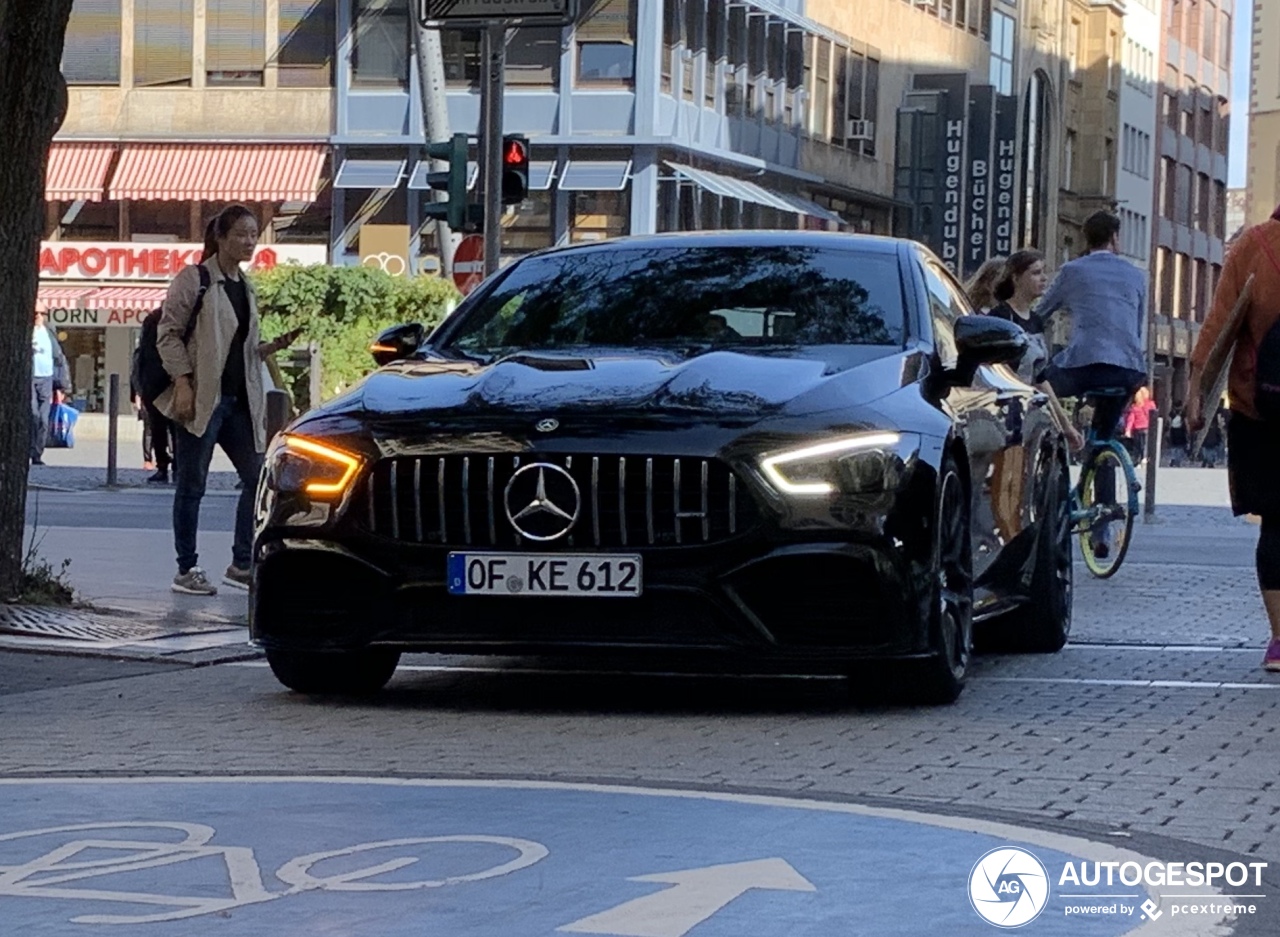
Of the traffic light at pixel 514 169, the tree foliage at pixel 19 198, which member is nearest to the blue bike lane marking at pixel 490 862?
the tree foliage at pixel 19 198

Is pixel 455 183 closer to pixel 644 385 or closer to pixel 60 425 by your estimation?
pixel 644 385

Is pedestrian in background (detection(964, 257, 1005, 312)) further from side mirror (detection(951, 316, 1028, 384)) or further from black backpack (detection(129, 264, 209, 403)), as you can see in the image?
side mirror (detection(951, 316, 1028, 384))

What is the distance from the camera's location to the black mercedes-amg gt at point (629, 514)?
8.11 metres

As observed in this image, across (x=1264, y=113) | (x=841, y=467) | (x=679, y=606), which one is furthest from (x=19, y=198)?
(x=1264, y=113)

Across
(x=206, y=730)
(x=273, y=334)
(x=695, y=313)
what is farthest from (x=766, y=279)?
(x=273, y=334)

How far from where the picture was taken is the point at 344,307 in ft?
125

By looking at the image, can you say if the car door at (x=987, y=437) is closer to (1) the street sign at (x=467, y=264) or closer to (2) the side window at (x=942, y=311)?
(2) the side window at (x=942, y=311)

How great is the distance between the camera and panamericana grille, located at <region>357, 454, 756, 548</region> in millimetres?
8086

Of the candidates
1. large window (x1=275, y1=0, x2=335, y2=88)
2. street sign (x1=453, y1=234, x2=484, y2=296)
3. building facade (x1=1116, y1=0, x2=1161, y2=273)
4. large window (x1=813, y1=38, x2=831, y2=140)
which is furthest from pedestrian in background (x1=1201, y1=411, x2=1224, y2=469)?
street sign (x1=453, y1=234, x2=484, y2=296)

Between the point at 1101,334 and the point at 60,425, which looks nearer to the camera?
the point at 1101,334

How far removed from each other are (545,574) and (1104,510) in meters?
7.89

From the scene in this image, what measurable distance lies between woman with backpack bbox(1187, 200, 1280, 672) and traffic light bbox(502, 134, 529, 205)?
9.38 m

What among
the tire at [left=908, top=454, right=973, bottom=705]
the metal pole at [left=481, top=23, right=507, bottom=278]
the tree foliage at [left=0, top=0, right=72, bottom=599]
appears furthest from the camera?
the metal pole at [left=481, top=23, right=507, bottom=278]

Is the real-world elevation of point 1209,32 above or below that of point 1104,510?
above
